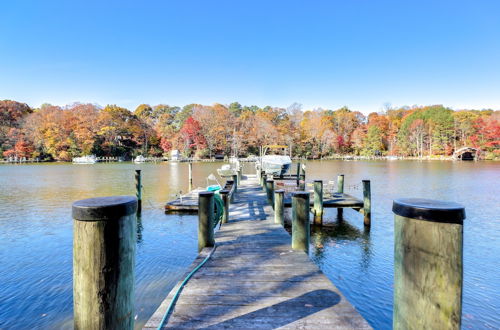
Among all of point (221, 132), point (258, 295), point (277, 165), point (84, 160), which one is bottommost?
point (258, 295)

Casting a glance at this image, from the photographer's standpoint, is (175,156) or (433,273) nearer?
(433,273)

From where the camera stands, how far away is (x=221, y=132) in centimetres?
6009

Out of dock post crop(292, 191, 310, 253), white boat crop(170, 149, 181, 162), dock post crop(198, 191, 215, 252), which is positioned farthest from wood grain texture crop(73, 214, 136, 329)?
white boat crop(170, 149, 181, 162)

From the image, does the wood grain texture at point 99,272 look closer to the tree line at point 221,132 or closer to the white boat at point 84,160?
the white boat at point 84,160

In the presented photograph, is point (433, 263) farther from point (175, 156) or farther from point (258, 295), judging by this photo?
point (175, 156)

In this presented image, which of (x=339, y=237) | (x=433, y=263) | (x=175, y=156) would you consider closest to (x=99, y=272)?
(x=433, y=263)

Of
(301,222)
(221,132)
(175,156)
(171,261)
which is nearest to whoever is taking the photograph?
(301,222)

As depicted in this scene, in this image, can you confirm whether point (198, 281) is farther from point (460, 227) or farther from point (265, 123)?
point (265, 123)

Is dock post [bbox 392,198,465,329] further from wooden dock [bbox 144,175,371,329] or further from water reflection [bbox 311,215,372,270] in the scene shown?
water reflection [bbox 311,215,372,270]

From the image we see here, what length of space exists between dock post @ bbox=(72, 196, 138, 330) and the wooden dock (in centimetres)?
119

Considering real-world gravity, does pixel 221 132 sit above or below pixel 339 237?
above

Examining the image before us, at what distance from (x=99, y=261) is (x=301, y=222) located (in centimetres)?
352

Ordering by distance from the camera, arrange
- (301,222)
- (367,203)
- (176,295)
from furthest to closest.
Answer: (367,203)
(301,222)
(176,295)

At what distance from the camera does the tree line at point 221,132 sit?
52.5 metres
